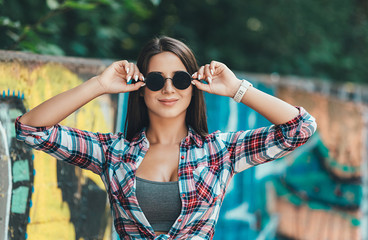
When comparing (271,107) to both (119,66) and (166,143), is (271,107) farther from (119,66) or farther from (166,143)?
(119,66)

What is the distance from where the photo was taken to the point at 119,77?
231 cm

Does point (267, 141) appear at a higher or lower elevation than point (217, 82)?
Answer: lower

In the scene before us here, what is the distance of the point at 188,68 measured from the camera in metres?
2.36

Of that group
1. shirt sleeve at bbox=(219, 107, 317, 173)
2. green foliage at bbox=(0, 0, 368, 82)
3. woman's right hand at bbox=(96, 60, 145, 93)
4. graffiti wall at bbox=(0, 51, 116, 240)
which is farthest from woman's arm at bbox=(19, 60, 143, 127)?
green foliage at bbox=(0, 0, 368, 82)

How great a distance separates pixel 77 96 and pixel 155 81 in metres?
0.37

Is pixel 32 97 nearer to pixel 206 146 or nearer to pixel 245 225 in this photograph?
pixel 206 146

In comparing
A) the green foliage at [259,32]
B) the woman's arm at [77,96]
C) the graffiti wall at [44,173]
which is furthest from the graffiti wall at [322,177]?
the woman's arm at [77,96]

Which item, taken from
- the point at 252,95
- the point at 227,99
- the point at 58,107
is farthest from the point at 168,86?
the point at 227,99

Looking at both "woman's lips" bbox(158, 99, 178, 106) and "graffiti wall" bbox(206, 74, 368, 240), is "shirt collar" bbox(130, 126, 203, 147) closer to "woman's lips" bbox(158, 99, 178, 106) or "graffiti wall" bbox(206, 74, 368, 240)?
"woman's lips" bbox(158, 99, 178, 106)

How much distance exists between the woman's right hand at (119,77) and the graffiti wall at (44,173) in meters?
0.62

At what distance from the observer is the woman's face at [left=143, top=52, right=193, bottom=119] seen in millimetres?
2288

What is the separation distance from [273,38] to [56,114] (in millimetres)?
5321

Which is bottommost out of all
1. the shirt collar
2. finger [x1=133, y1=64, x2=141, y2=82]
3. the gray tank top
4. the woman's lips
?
the gray tank top

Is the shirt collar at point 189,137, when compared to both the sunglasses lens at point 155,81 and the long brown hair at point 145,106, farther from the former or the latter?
the sunglasses lens at point 155,81
